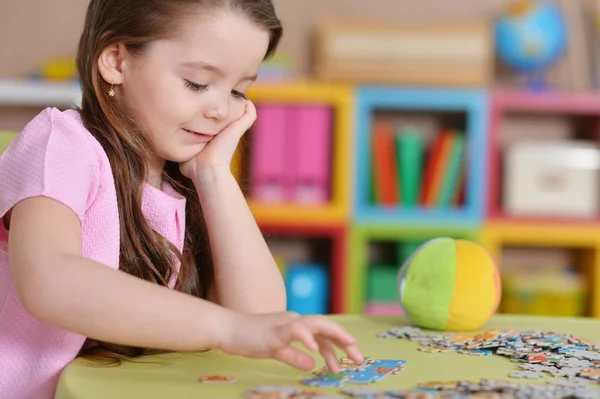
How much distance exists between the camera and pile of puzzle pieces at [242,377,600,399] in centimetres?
76

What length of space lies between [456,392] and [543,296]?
8.30ft

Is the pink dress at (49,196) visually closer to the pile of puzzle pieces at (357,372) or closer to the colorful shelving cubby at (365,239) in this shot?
the pile of puzzle pieces at (357,372)

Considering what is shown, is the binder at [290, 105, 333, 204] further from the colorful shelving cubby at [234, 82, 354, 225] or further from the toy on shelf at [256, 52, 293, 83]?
the toy on shelf at [256, 52, 293, 83]

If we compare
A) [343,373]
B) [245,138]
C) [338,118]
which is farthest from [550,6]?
Result: [343,373]

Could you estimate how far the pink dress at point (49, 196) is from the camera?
0.92 meters

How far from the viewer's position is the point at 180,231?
46.4 inches

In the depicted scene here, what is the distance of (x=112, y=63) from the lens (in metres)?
1.13

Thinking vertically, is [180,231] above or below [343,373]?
above

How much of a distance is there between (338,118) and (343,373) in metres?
2.35

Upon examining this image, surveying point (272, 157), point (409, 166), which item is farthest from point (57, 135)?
point (409, 166)

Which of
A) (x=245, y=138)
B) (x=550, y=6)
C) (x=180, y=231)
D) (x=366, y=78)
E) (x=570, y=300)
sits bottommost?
(x=570, y=300)

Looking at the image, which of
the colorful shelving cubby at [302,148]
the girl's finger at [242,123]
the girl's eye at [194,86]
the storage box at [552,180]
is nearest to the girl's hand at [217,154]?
the girl's finger at [242,123]

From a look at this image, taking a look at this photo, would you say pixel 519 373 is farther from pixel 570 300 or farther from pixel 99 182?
pixel 570 300

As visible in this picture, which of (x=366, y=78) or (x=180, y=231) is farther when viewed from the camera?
(x=366, y=78)
